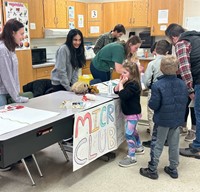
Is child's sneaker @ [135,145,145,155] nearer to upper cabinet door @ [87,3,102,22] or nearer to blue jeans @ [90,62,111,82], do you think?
blue jeans @ [90,62,111,82]

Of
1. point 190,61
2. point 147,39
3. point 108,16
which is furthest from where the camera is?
point 108,16

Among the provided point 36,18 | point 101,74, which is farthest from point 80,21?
point 101,74

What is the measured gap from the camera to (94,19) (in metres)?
6.44

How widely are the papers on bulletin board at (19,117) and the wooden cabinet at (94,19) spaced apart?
4491 millimetres

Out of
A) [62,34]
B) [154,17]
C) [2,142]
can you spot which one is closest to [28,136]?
[2,142]

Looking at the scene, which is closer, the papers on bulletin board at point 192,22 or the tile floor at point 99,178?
the tile floor at point 99,178

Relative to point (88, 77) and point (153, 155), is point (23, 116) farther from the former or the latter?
point (88, 77)

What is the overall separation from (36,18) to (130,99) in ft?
10.8

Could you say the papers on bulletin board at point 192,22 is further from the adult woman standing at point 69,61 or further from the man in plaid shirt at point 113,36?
the adult woman standing at point 69,61

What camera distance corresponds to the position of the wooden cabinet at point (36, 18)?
5062mm

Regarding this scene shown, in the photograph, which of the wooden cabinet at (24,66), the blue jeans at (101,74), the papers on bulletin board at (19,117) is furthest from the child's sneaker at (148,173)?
the wooden cabinet at (24,66)

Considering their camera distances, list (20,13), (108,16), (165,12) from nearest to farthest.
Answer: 1. (20,13)
2. (165,12)
3. (108,16)

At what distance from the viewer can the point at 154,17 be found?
585 cm

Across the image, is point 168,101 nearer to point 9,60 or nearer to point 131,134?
point 131,134
